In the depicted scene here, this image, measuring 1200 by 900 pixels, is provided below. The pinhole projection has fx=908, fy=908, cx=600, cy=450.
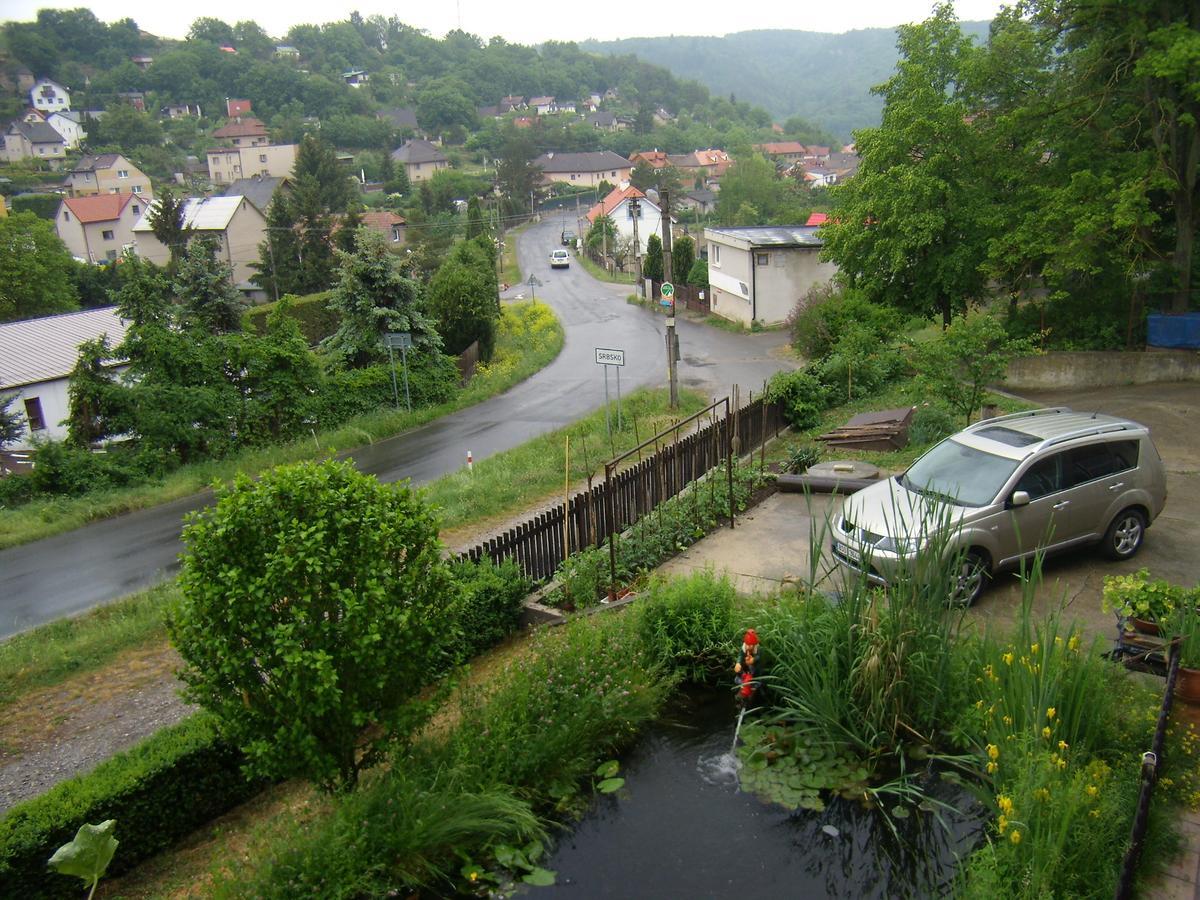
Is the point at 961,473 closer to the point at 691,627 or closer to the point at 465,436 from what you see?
the point at 691,627

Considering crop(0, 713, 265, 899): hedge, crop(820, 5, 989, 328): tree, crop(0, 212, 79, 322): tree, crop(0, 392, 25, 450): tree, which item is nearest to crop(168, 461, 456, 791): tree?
crop(0, 713, 265, 899): hedge

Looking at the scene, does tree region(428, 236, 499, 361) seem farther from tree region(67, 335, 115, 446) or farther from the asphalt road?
tree region(67, 335, 115, 446)

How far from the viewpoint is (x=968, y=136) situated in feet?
68.8

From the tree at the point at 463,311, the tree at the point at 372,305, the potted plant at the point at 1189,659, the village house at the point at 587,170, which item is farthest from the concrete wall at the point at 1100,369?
the village house at the point at 587,170

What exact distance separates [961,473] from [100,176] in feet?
341

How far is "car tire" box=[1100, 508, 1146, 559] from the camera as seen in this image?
32.8 feet

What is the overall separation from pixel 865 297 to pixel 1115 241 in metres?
6.33

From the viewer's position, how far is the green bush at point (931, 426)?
1547cm

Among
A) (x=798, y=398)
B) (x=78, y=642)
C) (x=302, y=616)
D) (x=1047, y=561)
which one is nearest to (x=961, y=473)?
(x=1047, y=561)

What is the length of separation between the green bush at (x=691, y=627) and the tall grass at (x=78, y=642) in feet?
18.0

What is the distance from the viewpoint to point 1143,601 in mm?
7270

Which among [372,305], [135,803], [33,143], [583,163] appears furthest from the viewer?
[583,163]

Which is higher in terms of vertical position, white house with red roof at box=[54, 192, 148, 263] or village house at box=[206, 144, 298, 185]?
village house at box=[206, 144, 298, 185]

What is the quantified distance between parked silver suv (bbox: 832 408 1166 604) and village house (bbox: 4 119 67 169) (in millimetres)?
124267
